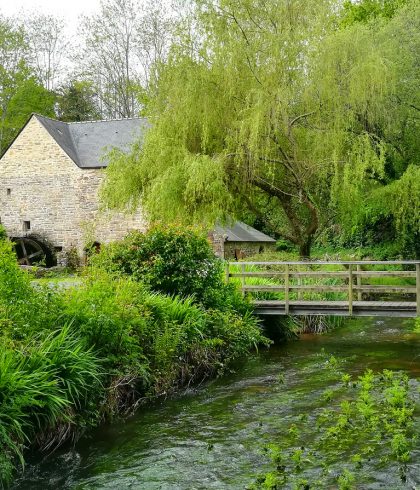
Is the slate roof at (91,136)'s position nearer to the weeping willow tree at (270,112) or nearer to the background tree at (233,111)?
the weeping willow tree at (270,112)

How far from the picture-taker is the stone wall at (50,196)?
30219 mm

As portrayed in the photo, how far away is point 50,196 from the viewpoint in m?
31.1

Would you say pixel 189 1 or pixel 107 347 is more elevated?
pixel 189 1

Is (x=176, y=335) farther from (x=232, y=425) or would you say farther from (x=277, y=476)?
(x=277, y=476)

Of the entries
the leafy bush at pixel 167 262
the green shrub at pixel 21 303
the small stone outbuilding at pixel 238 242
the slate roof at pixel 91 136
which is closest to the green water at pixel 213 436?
the green shrub at pixel 21 303

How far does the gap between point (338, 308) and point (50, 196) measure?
20858 millimetres

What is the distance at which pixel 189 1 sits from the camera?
1805cm

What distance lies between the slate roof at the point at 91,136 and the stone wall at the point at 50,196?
1.25 ft

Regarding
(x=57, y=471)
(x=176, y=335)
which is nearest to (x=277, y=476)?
(x=57, y=471)

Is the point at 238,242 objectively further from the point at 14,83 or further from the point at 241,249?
the point at 14,83

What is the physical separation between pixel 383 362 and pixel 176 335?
4.49m

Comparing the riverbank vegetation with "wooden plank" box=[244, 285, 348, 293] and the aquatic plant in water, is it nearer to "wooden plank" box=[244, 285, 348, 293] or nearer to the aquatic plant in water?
"wooden plank" box=[244, 285, 348, 293]

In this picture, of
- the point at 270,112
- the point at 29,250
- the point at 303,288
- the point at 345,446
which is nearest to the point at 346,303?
the point at 303,288

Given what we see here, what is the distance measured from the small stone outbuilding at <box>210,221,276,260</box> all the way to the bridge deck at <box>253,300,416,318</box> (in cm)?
1132
